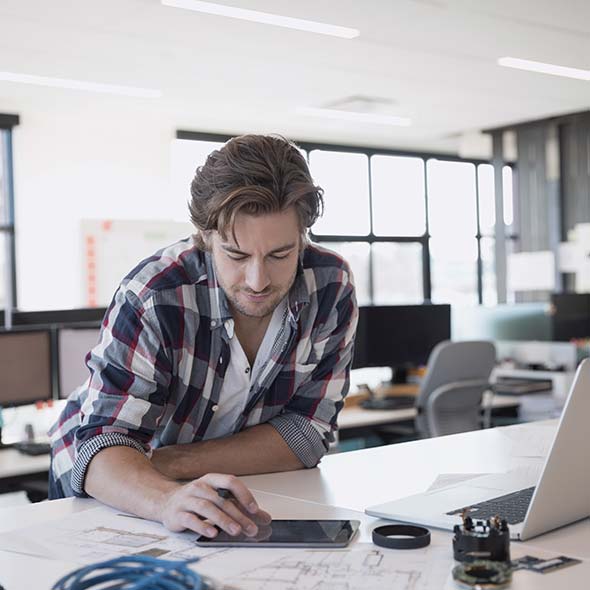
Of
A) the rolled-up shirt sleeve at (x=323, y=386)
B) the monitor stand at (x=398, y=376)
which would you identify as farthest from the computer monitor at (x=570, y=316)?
the rolled-up shirt sleeve at (x=323, y=386)

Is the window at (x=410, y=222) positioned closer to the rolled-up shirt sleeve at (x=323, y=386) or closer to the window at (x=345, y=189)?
the window at (x=345, y=189)

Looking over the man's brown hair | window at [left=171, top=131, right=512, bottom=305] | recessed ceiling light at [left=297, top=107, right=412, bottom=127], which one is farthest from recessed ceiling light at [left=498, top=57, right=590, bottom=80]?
the man's brown hair

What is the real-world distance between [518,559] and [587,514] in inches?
9.9

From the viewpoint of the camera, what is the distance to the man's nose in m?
1.59

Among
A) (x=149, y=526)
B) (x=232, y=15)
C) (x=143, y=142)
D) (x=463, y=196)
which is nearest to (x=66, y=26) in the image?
(x=232, y=15)

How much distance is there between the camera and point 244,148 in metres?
1.66

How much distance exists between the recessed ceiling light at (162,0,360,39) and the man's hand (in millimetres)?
3731

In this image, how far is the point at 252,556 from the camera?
1188 mm

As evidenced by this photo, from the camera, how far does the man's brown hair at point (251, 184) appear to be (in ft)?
5.22

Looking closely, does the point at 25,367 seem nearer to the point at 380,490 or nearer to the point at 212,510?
the point at 380,490

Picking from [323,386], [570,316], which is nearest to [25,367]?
[323,386]

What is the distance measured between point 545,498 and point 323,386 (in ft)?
2.28

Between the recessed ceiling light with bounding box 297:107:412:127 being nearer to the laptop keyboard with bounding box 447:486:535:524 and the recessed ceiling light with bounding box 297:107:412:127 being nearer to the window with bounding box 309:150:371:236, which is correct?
the window with bounding box 309:150:371:236

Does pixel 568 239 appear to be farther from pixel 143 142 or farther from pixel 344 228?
pixel 143 142
